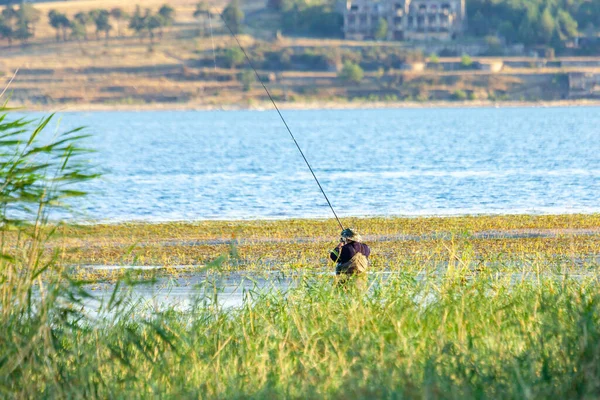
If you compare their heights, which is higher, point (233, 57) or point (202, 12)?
point (202, 12)

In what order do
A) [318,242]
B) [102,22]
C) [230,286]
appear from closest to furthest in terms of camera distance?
[230,286] → [318,242] → [102,22]

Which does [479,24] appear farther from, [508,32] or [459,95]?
[459,95]

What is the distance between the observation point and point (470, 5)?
150375 mm

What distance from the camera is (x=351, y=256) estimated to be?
9625 mm

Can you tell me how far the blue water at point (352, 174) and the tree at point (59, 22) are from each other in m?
52.5

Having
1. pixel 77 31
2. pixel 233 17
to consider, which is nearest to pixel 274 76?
pixel 77 31

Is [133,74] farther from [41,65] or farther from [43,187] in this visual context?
[43,187]

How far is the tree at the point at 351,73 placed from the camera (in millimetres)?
106750

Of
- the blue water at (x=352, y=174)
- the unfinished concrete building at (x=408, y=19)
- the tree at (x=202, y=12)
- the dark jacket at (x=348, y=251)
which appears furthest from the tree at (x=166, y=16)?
the dark jacket at (x=348, y=251)

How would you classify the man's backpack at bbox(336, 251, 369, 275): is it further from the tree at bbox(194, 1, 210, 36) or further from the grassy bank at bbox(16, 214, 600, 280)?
the grassy bank at bbox(16, 214, 600, 280)

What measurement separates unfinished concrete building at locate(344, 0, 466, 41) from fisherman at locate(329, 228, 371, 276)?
130039mm

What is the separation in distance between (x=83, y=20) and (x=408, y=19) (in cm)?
4456

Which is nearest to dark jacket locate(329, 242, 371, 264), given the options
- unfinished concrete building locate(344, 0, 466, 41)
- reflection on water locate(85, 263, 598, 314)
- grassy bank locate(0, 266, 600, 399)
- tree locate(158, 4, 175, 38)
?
reflection on water locate(85, 263, 598, 314)

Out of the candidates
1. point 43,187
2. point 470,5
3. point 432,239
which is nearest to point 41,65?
point 470,5
